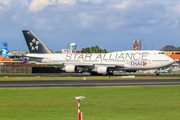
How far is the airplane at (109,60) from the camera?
56.7m

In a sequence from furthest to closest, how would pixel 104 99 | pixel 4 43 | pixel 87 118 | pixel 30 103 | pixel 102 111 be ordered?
pixel 4 43 → pixel 104 99 → pixel 30 103 → pixel 102 111 → pixel 87 118

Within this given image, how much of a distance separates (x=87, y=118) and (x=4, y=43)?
190976 millimetres

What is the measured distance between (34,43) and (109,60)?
64.4 ft

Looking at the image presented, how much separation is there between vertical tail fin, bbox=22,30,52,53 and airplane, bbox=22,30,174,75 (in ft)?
1.76

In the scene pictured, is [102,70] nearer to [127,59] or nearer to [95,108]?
[127,59]

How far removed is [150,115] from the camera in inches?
627

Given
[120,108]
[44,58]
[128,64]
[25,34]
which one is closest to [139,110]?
[120,108]

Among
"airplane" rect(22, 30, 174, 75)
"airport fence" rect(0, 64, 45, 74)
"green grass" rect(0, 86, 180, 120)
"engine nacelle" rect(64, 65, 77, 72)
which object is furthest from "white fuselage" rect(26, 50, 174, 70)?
"green grass" rect(0, 86, 180, 120)

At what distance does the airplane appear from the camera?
56688 millimetres

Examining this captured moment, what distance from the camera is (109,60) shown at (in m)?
59.4

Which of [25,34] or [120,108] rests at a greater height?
[25,34]

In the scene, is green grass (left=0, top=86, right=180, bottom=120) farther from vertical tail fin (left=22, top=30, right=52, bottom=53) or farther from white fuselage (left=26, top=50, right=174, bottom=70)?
vertical tail fin (left=22, top=30, right=52, bottom=53)

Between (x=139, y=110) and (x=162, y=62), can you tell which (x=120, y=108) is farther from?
(x=162, y=62)

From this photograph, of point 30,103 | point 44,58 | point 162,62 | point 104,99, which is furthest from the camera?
point 44,58
